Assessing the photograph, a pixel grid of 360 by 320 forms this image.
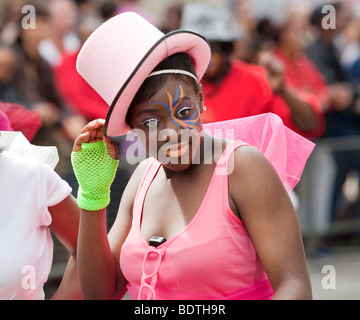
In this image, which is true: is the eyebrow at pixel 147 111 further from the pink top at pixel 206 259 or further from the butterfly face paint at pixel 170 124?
the pink top at pixel 206 259

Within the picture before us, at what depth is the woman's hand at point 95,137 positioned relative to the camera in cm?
283

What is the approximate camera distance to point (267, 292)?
2639 millimetres

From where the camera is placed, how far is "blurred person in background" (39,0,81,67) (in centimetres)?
739

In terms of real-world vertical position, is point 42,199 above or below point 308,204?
below

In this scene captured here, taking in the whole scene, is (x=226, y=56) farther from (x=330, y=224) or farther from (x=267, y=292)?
(x=267, y=292)

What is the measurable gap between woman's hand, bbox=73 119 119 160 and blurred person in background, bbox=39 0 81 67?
14.9 feet

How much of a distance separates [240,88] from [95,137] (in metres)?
2.79

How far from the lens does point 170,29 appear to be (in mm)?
5680

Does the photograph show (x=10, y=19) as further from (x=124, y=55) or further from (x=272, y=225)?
(x=272, y=225)

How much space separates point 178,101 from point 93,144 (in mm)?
409

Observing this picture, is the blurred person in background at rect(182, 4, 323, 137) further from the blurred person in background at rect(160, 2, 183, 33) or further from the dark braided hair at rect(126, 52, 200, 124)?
the dark braided hair at rect(126, 52, 200, 124)
